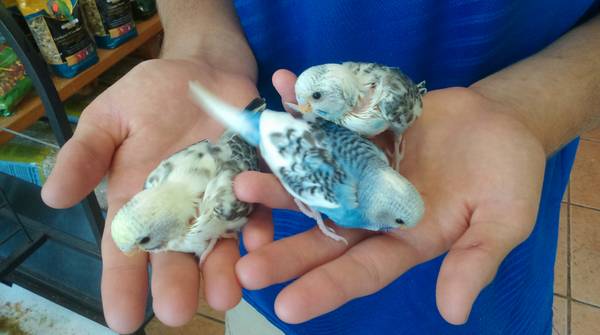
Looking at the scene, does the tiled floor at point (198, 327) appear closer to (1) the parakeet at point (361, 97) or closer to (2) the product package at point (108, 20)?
(2) the product package at point (108, 20)

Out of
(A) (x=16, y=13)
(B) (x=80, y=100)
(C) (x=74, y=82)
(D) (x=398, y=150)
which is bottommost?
Result: (B) (x=80, y=100)

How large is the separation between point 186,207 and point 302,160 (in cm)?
19

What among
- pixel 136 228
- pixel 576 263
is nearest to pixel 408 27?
pixel 136 228

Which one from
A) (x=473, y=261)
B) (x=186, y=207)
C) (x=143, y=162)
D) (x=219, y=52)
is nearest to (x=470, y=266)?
(x=473, y=261)

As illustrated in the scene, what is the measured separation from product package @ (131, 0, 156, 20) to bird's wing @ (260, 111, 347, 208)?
1.20 metres

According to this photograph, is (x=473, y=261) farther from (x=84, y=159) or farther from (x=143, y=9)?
(x=143, y=9)

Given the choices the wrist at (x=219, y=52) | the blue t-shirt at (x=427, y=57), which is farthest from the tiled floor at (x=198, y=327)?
the wrist at (x=219, y=52)

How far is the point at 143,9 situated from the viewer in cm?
172

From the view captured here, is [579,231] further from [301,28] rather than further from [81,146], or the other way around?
[81,146]

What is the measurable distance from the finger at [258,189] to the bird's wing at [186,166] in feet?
0.18

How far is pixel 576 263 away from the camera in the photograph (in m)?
1.76

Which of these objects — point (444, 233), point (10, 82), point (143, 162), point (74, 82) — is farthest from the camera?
point (74, 82)

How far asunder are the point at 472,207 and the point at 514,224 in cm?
7

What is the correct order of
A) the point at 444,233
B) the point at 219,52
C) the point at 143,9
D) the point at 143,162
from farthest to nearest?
the point at 143,9, the point at 219,52, the point at 143,162, the point at 444,233
